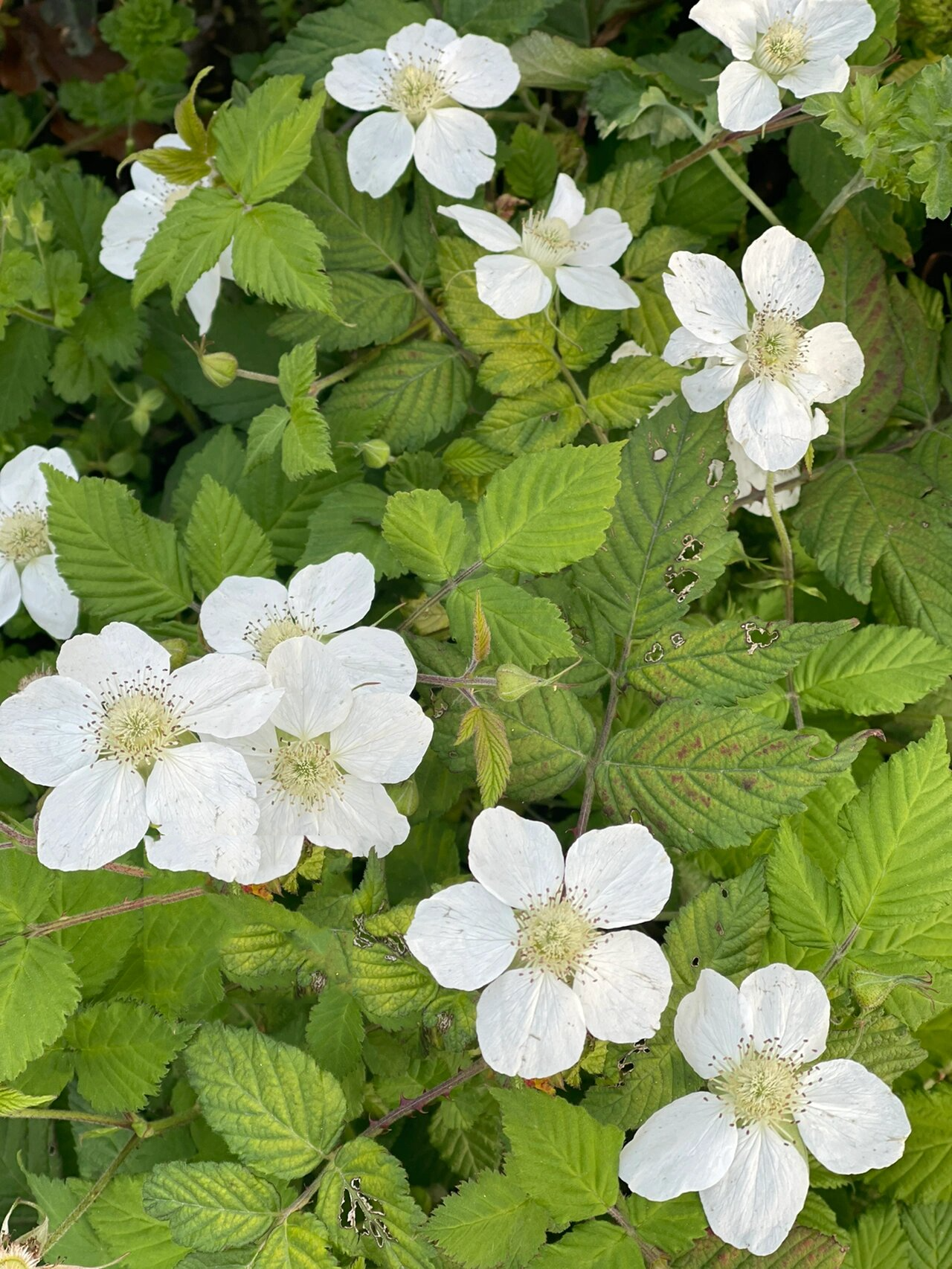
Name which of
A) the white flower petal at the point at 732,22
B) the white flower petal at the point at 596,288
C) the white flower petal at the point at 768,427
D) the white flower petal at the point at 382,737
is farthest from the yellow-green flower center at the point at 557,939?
the white flower petal at the point at 732,22

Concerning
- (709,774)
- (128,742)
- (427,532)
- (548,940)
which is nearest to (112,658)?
(128,742)

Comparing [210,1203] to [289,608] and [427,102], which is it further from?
[427,102]

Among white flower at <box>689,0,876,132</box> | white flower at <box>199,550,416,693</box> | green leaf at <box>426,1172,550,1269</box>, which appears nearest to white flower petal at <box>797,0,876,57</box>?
white flower at <box>689,0,876,132</box>

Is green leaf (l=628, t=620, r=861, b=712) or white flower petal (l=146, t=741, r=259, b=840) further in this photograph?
green leaf (l=628, t=620, r=861, b=712)

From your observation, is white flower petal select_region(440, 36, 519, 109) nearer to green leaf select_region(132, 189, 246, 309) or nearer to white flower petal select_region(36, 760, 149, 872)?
green leaf select_region(132, 189, 246, 309)

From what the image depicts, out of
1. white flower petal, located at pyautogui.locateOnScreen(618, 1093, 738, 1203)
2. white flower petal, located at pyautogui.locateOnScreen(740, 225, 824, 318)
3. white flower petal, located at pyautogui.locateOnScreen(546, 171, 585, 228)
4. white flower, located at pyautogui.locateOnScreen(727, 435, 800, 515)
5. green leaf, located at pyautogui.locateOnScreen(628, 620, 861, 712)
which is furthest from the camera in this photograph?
white flower, located at pyautogui.locateOnScreen(727, 435, 800, 515)

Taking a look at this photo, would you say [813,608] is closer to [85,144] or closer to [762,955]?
[762,955]

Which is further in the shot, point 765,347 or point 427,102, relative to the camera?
point 427,102
